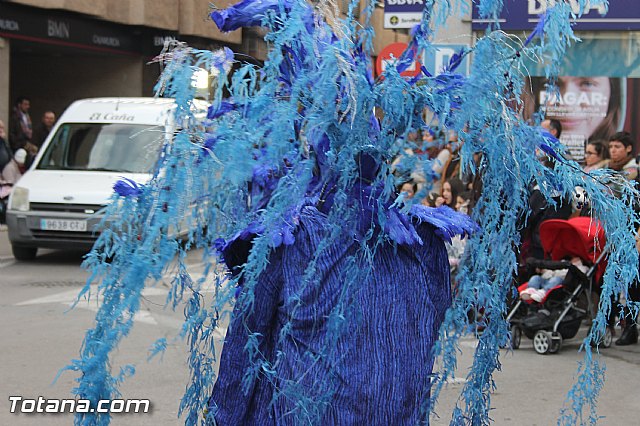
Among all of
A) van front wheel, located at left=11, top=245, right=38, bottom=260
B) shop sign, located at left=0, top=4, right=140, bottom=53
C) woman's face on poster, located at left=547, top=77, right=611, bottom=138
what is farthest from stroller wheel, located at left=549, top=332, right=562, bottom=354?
shop sign, located at left=0, top=4, right=140, bottom=53

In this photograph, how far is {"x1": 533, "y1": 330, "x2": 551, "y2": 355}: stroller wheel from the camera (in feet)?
29.4

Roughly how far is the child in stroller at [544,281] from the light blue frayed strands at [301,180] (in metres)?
6.23

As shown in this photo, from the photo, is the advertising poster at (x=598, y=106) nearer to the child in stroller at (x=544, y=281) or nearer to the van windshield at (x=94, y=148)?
the van windshield at (x=94, y=148)

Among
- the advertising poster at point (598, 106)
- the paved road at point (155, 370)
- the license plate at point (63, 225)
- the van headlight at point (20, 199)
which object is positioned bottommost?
the paved road at point (155, 370)

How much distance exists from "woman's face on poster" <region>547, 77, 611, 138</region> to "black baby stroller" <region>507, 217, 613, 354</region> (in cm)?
746

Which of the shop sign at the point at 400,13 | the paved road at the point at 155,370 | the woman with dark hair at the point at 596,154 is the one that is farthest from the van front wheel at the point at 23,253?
the woman with dark hair at the point at 596,154

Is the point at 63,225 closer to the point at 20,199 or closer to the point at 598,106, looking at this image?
the point at 20,199

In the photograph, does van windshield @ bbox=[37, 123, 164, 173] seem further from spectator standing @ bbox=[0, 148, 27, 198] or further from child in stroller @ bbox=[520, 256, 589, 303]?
child in stroller @ bbox=[520, 256, 589, 303]

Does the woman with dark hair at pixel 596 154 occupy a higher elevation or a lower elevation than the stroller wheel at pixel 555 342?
higher

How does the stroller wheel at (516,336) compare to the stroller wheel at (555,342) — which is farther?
the stroller wheel at (516,336)

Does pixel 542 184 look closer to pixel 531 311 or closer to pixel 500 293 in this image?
pixel 500 293

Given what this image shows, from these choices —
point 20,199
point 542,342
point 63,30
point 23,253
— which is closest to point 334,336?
point 542,342

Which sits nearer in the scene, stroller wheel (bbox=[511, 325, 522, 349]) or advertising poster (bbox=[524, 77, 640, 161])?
stroller wheel (bbox=[511, 325, 522, 349])

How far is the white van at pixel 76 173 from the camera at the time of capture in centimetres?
1341
